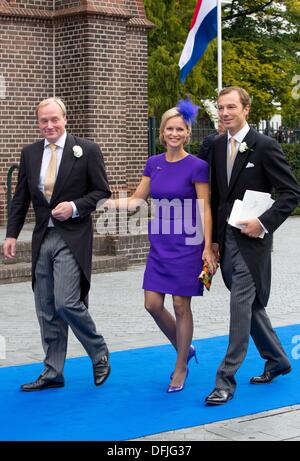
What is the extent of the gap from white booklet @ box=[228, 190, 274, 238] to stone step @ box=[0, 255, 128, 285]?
6.46m

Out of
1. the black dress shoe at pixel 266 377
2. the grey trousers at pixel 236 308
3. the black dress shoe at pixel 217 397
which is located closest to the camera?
the black dress shoe at pixel 217 397

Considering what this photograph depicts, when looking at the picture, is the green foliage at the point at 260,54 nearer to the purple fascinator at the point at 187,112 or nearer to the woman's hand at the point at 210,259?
the purple fascinator at the point at 187,112

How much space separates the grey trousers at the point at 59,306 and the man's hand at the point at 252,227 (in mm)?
1195

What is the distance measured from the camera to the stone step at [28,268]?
12.4 meters

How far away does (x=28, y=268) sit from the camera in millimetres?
12547

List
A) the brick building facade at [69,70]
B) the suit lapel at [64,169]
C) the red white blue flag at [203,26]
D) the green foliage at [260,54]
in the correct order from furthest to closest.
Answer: the green foliage at [260,54], the red white blue flag at [203,26], the brick building facade at [69,70], the suit lapel at [64,169]

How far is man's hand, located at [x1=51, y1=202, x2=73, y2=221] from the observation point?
6.39 m

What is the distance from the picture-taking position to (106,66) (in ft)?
49.6

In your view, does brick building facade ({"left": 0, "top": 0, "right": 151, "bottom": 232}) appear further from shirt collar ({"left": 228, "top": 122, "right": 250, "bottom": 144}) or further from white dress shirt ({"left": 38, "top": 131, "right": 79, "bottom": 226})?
shirt collar ({"left": 228, "top": 122, "right": 250, "bottom": 144})

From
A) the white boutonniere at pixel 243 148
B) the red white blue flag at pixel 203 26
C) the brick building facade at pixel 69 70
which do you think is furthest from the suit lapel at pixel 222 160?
the red white blue flag at pixel 203 26

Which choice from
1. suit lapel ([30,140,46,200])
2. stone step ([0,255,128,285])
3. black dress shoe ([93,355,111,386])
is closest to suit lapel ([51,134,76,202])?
suit lapel ([30,140,46,200])

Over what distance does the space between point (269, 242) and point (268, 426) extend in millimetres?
1390

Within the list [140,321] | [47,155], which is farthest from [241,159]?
[140,321]
